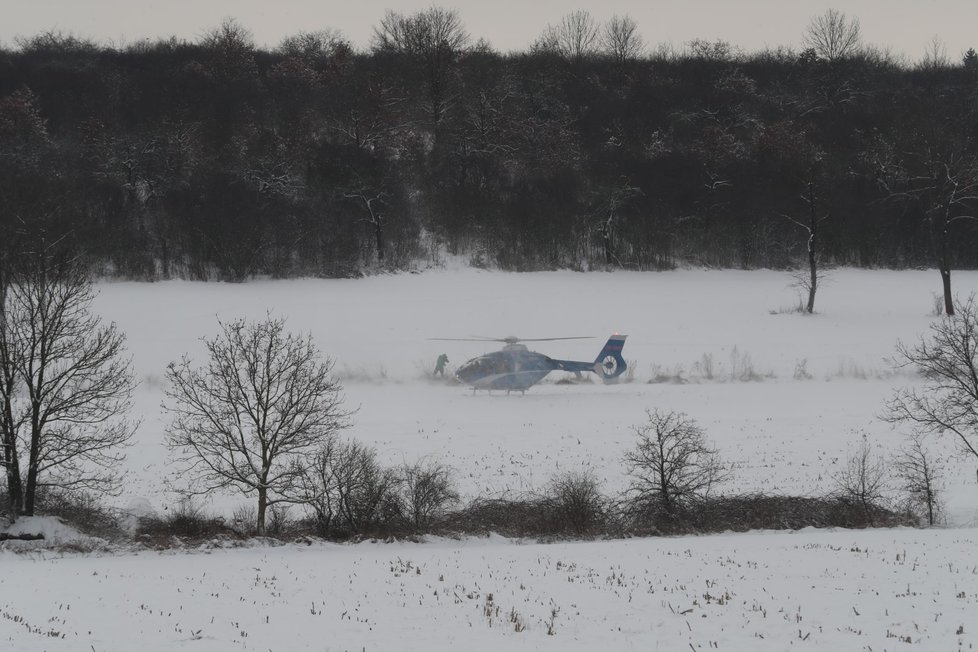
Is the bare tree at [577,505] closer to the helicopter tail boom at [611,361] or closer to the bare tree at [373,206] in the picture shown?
the helicopter tail boom at [611,361]

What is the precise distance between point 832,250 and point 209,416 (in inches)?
1992

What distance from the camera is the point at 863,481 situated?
2361cm

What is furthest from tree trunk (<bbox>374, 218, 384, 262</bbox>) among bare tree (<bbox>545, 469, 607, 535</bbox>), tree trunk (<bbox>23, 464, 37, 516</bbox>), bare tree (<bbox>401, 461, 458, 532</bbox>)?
tree trunk (<bbox>23, 464, 37, 516</bbox>)

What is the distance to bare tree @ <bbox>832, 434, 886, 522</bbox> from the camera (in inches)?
925

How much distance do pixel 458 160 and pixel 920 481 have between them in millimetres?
45993

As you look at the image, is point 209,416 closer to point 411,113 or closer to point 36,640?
point 36,640

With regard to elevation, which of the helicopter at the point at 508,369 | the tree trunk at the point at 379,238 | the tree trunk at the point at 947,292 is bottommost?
the helicopter at the point at 508,369

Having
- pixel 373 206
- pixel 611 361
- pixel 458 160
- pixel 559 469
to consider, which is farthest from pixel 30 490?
pixel 458 160

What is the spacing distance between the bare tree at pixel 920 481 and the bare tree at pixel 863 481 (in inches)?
25.1

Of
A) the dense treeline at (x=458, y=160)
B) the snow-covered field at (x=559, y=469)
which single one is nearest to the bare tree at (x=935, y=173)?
the dense treeline at (x=458, y=160)

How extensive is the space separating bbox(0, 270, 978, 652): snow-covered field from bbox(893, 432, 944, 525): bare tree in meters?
0.71

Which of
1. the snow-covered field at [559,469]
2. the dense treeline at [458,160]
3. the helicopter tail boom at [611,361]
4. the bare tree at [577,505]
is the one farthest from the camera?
the dense treeline at [458,160]

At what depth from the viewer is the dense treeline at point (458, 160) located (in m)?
53.1

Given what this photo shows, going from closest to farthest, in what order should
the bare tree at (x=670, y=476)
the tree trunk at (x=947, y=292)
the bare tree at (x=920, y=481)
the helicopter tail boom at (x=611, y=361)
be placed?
1. the bare tree at (x=920, y=481)
2. the bare tree at (x=670, y=476)
3. the helicopter tail boom at (x=611, y=361)
4. the tree trunk at (x=947, y=292)
